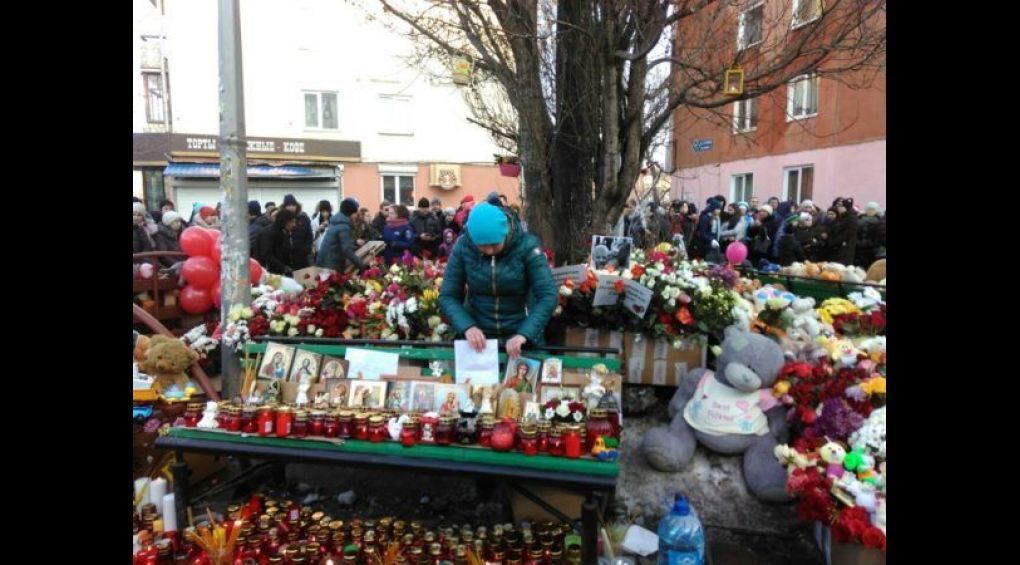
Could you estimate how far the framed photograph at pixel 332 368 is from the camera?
358 cm

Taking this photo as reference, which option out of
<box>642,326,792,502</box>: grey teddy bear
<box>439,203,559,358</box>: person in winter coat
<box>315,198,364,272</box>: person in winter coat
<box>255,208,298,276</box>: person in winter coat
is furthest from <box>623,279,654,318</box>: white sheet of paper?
<box>255,208,298,276</box>: person in winter coat

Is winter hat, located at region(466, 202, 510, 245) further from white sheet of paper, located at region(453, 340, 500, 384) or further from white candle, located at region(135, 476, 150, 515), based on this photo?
white candle, located at region(135, 476, 150, 515)

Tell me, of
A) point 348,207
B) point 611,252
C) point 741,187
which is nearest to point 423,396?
point 611,252

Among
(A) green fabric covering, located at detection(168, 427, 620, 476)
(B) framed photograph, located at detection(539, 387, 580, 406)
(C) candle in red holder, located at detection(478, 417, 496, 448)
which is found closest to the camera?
(A) green fabric covering, located at detection(168, 427, 620, 476)

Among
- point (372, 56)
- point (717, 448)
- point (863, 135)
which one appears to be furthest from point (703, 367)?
point (372, 56)

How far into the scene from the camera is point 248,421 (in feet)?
10.4

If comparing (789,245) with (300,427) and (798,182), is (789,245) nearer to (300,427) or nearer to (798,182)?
(300,427)

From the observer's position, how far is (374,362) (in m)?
3.56

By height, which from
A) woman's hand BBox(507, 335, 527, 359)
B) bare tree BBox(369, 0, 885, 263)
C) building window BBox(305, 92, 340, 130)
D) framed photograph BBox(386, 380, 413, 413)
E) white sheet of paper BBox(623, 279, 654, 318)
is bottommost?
framed photograph BBox(386, 380, 413, 413)

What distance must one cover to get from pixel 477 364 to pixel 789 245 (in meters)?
7.40

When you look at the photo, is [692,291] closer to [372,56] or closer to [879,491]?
[879,491]

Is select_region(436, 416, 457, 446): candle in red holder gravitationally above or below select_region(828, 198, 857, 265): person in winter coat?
below

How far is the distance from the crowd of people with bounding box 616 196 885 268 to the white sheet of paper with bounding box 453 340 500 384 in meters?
4.81

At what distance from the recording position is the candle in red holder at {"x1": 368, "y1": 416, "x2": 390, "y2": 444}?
3.00 meters
